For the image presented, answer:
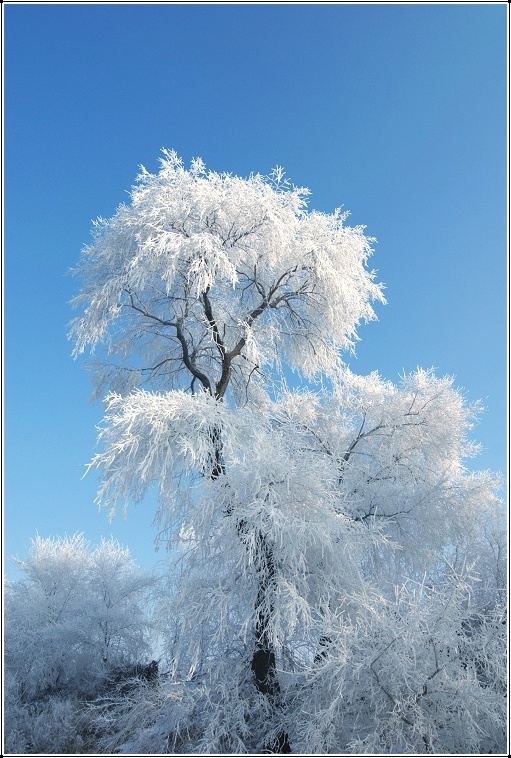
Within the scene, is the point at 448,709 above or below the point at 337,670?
below

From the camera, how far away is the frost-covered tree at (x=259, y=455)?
9.71 m

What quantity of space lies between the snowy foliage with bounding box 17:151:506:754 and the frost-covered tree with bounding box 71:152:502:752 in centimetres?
4

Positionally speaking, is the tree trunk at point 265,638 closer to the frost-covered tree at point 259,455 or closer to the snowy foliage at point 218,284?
the frost-covered tree at point 259,455

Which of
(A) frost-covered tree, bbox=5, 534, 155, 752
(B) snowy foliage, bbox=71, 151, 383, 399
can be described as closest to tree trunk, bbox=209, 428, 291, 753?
(B) snowy foliage, bbox=71, 151, 383, 399

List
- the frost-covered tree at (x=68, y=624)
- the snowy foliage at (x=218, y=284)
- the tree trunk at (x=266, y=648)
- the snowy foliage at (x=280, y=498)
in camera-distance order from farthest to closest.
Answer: the frost-covered tree at (x=68, y=624)
the snowy foliage at (x=218, y=284)
the tree trunk at (x=266, y=648)
the snowy foliage at (x=280, y=498)

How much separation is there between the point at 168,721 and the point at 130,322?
301 inches

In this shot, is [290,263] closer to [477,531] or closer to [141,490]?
[141,490]

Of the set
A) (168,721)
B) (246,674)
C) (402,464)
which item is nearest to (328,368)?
(402,464)

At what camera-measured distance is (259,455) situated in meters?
9.94

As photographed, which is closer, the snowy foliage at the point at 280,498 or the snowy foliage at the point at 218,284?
the snowy foliage at the point at 280,498

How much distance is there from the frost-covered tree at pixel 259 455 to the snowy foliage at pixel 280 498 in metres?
0.04

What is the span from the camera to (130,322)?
Result: 46.0 ft

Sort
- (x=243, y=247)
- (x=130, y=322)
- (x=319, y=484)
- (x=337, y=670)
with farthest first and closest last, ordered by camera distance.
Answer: (x=130, y=322)
(x=243, y=247)
(x=319, y=484)
(x=337, y=670)

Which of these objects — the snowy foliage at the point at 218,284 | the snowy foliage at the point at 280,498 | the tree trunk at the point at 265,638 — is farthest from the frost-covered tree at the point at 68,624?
the snowy foliage at the point at 218,284
